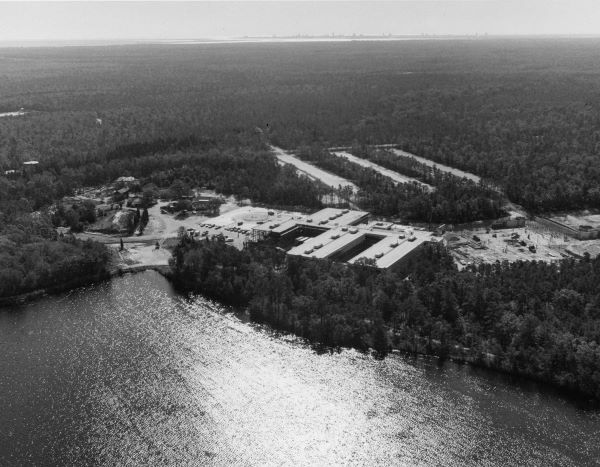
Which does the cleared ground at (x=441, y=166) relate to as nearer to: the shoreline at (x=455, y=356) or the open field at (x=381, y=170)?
the open field at (x=381, y=170)

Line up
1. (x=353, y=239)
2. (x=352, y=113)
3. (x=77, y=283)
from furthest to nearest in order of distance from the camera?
(x=352, y=113) < (x=353, y=239) < (x=77, y=283)

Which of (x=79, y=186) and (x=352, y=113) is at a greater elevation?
(x=79, y=186)

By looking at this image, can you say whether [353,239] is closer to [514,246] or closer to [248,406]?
[514,246]

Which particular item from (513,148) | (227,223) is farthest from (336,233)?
(513,148)

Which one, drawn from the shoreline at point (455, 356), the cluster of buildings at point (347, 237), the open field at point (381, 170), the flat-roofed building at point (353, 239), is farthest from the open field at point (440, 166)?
the shoreline at point (455, 356)

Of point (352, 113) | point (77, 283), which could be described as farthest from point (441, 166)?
point (77, 283)

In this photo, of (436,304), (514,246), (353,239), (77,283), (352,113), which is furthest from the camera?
(352,113)

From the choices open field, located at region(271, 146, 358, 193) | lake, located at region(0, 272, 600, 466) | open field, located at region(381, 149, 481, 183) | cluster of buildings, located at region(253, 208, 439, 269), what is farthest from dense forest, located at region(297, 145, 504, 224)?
lake, located at region(0, 272, 600, 466)
